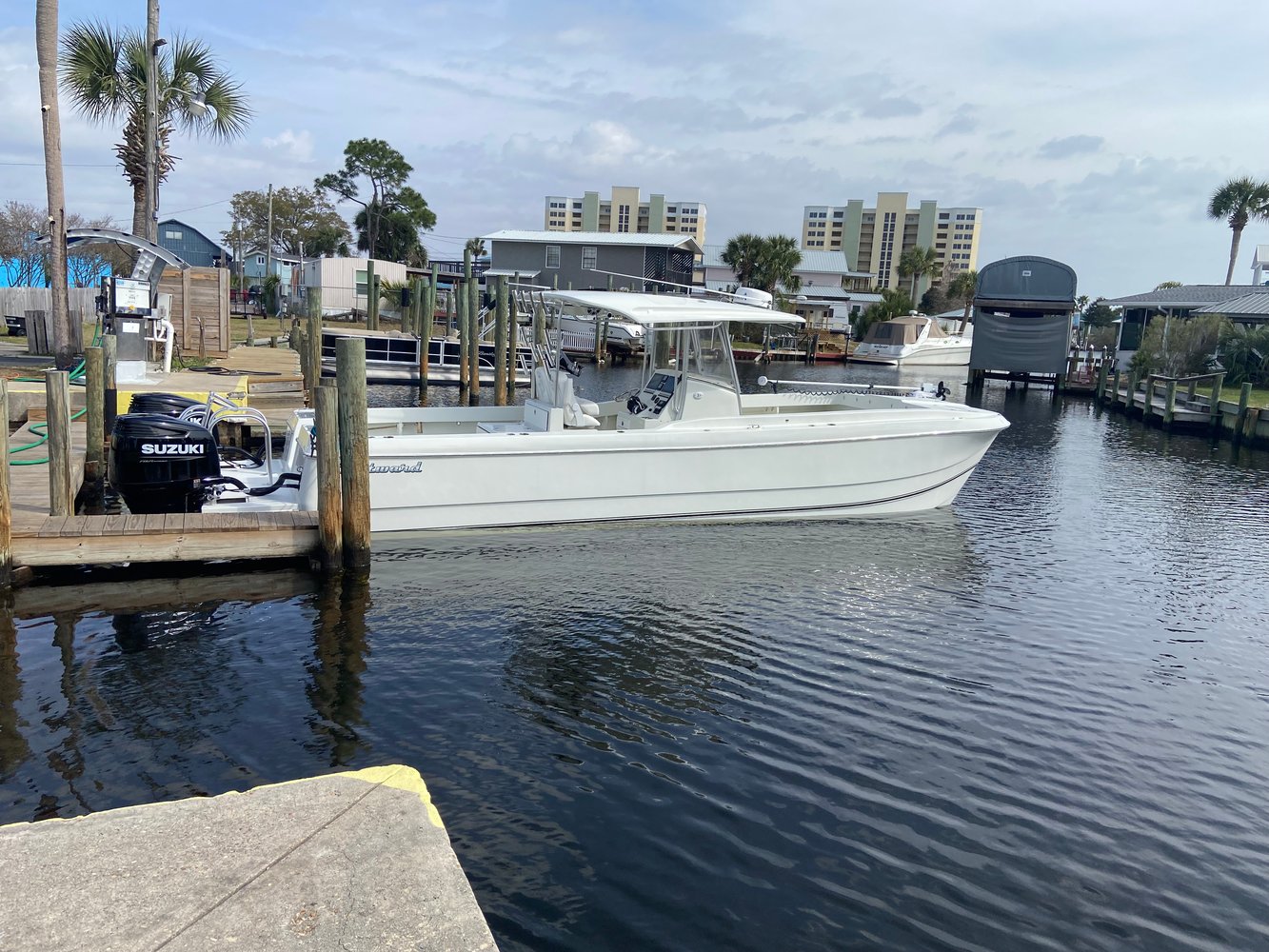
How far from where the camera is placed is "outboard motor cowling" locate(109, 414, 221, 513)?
27.6ft

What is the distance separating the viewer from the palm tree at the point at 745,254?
54531 mm

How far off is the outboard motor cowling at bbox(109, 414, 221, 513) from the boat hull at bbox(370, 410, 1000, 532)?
165cm

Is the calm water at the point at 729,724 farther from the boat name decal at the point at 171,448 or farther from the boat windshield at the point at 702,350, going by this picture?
the boat windshield at the point at 702,350

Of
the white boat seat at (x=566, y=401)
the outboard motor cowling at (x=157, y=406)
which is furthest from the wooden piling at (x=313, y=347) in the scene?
the white boat seat at (x=566, y=401)

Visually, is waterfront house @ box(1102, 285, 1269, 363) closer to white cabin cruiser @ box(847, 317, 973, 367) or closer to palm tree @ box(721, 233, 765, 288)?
white cabin cruiser @ box(847, 317, 973, 367)

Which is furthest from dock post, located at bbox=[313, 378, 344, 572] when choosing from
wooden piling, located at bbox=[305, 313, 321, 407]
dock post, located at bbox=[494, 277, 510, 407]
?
dock post, located at bbox=[494, 277, 510, 407]

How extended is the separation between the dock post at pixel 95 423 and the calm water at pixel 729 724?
344cm

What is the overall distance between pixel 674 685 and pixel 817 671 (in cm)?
120

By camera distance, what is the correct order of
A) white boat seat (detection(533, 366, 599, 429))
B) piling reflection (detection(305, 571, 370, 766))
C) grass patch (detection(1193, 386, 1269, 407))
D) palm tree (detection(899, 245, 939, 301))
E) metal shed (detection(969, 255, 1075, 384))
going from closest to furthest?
piling reflection (detection(305, 571, 370, 766)) < white boat seat (detection(533, 366, 599, 429)) < grass patch (detection(1193, 386, 1269, 407)) < metal shed (detection(969, 255, 1075, 384)) < palm tree (detection(899, 245, 939, 301))

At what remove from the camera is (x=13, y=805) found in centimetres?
477

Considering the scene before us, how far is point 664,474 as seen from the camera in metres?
10.6

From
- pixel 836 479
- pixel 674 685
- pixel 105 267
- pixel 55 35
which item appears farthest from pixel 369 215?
pixel 674 685

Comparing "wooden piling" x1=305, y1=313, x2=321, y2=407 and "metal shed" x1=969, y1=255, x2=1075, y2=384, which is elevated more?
"metal shed" x1=969, y1=255, x2=1075, y2=384

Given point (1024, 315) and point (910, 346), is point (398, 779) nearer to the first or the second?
point (1024, 315)
